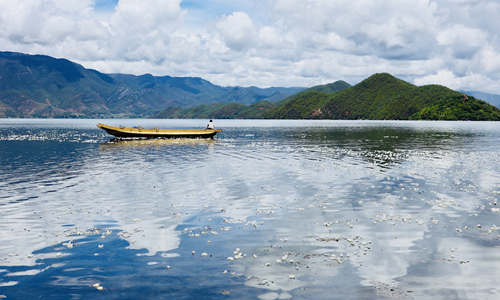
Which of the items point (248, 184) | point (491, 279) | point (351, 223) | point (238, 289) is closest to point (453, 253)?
point (491, 279)

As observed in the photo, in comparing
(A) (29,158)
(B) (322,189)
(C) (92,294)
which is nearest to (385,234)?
(B) (322,189)

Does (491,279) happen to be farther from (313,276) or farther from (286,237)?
(286,237)

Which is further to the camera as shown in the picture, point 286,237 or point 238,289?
point 286,237

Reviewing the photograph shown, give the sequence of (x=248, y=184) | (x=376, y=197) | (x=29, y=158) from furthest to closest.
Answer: (x=29, y=158)
(x=248, y=184)
(x=376, y=197)

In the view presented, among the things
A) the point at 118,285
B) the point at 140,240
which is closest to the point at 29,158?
the point at 140,240

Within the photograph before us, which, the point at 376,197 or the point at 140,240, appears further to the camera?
the point at 376,197

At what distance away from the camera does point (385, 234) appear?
1870cm

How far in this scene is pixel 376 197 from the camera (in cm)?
2748

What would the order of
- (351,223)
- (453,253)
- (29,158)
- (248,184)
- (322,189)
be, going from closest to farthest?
(453,253)
(351,223)
(322,189)
(248,184)
(29,158)

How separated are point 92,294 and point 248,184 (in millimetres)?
21761

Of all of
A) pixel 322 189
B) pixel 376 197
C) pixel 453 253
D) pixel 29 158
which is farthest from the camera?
pixel 29 158

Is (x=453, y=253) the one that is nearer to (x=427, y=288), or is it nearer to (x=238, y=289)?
(x=427, y=288)

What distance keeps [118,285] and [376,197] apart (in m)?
21.2

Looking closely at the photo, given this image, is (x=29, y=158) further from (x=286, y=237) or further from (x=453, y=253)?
(x=453, y=253)
